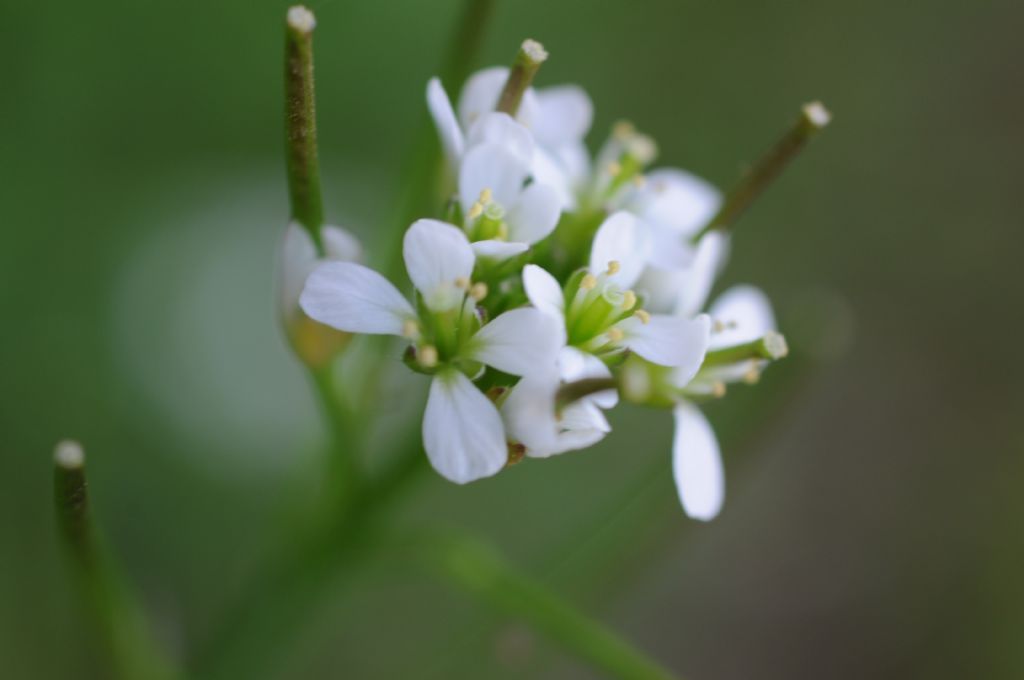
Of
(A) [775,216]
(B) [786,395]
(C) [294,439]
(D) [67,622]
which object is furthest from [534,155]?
(A) [775,216]

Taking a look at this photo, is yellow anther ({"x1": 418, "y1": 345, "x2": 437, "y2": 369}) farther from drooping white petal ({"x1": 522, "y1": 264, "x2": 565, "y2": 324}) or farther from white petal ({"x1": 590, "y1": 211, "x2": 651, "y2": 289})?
white petal ({"x1": 590, "y1": 211, "x2": 651, "y2": 289})

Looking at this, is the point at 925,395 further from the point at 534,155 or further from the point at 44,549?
the point at 44,549

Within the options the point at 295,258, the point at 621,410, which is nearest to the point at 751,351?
the point at 295,258

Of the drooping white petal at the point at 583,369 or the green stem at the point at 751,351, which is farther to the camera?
the green stem at the point at 751,351

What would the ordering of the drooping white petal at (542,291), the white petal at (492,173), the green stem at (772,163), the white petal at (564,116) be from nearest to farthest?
the drooping white petal at (542,291) → the white petal at (492,173) → the green stem at (772,163) → the white petal at (564,116)

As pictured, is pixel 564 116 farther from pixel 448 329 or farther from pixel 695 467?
pixel 695 467

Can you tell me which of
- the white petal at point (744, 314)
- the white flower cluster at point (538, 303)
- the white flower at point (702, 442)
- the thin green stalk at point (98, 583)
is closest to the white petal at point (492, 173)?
the white flower cluster at point (538, 303)

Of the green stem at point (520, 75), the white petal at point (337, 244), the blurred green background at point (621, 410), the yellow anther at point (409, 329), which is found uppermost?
the green stem at point (520, 75)

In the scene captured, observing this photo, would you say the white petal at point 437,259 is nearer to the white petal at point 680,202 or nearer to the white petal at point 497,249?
the white petal at point 497,249
